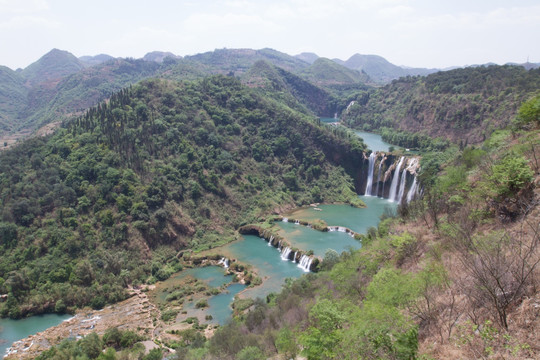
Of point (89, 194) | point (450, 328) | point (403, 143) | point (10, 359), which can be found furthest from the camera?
point (403, 143)

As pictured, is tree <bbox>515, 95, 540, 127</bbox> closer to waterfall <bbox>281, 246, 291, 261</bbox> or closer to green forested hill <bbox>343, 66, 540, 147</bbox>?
waterfall <bbox>281, 246, 291, 261</bbox>

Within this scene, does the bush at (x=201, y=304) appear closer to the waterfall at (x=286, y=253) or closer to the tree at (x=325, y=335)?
the waterfall at (x=286, y=253)

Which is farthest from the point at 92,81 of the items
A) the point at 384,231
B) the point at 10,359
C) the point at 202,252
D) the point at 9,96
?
the point at 384,231

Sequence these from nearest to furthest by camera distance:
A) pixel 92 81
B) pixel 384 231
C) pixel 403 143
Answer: pixel 384 231
pixel 403 143
pixel 92 81

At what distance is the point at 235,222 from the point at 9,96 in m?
192

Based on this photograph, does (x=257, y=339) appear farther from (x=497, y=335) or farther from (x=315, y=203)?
(x=315, y=203)

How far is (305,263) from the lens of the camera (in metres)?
52.6

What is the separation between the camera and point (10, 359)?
34.8 m

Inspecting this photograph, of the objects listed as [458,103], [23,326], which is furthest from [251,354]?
[458,103]

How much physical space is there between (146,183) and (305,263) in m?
33.2

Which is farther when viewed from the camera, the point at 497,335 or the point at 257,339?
the point at 257,339

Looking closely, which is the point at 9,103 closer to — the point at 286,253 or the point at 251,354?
the point at 286,253

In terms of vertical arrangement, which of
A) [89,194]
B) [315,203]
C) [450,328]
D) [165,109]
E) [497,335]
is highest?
[165,109]

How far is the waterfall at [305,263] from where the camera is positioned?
170 ft
